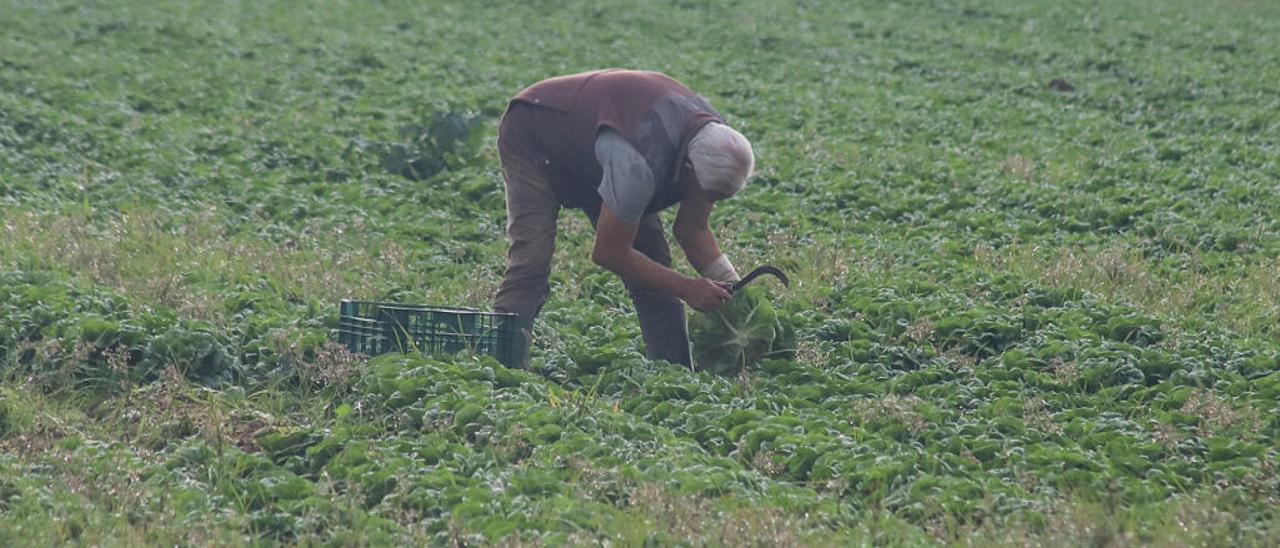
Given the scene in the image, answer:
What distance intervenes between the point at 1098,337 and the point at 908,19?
44.9ft

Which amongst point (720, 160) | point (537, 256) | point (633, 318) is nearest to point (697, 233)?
point (537, 256)

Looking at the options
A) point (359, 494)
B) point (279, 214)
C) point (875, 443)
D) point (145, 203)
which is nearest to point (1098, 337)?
point (875, 443)

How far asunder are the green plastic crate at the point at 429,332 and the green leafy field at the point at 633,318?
0.68 feet

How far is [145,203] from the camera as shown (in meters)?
10.3

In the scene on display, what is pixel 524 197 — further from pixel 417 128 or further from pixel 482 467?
pixel 417 128

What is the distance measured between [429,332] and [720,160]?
5.16ft

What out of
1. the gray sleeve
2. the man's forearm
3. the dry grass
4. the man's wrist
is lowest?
the dry grass

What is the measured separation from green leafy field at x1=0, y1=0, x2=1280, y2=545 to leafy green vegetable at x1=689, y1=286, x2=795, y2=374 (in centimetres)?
10

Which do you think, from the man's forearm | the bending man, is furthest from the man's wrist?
the man's forearm

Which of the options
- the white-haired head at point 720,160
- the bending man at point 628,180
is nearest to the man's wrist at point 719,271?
the bending man at point 628,180

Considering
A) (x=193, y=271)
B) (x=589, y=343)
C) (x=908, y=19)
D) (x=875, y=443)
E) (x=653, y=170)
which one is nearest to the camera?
(x=875, y=443)

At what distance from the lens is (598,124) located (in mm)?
6332

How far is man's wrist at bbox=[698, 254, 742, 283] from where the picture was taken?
22.6 ft

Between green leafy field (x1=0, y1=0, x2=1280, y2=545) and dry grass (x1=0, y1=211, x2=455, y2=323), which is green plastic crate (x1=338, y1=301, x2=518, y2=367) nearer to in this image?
green leafy field (x1=0, y1=0, x2=1280, y2=545)
